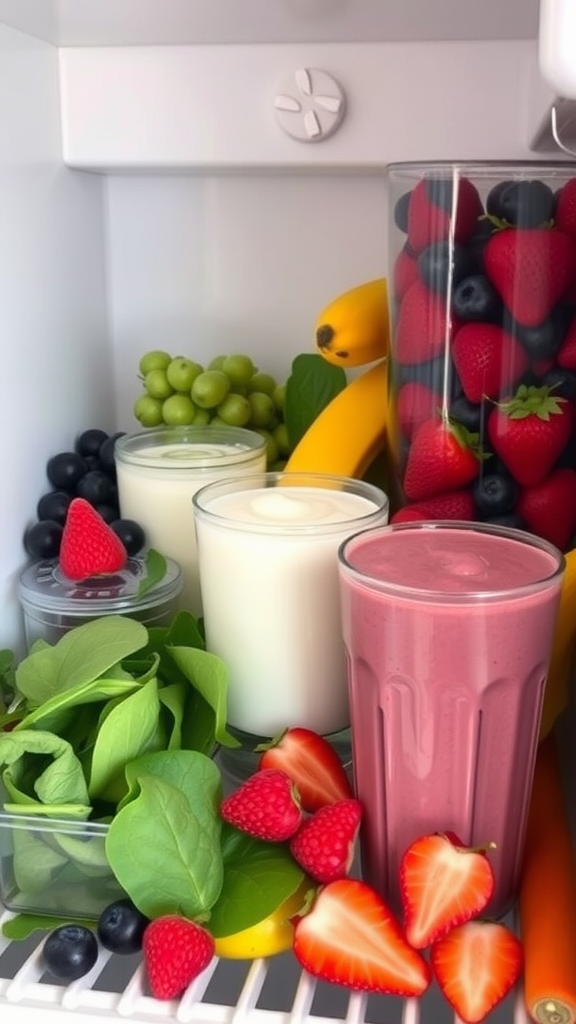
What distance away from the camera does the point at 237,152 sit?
96cm

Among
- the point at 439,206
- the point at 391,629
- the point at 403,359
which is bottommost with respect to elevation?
the point at 391,629

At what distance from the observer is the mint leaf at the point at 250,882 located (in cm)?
59

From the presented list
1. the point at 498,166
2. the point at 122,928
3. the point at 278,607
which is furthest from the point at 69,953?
the point at 498,166

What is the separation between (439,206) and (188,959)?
0.52m

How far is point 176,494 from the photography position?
88cm

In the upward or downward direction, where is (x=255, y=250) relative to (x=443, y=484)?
upward

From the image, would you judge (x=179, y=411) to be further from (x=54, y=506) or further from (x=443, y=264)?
(x=443, y=264)

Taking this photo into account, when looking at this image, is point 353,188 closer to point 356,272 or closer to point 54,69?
point 356,272

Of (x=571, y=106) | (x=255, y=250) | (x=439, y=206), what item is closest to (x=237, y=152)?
(x=255, y=250)

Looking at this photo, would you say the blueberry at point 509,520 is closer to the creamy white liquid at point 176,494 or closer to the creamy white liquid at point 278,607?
the creamy white liquid at point 278,607

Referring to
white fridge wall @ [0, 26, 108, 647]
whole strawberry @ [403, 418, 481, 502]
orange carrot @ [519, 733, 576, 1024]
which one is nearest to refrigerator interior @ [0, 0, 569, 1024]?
white fridge wall @ [0, 26, 108, 647]

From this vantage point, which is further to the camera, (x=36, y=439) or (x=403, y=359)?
(x=36, y=439)

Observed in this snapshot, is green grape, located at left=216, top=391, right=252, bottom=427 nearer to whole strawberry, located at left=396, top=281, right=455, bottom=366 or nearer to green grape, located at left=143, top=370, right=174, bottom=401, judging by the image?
green grape, located at left=143, top=370, right=174, bottom=401

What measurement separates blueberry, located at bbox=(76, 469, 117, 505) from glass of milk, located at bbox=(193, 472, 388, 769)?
0.64 ft
